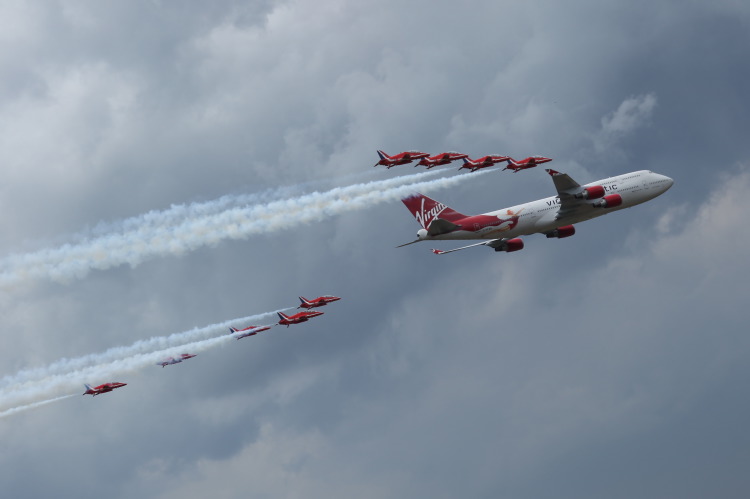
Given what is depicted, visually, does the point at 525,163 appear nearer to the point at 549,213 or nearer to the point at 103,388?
the point at 549,213

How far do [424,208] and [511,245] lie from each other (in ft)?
52.9

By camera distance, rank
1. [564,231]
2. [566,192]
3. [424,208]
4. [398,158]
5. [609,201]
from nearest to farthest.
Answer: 1. [398,158]
2. [566,192]
3. [609,201]
4. [424,208]
5. [564,231]

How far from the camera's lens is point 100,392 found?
137 meters

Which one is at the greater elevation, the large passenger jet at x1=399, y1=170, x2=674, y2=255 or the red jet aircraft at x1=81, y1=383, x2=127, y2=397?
the large passenger jet at x1=399, y1=170, x2=674, y2=255

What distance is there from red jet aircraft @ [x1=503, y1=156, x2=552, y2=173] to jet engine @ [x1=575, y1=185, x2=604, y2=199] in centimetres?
773

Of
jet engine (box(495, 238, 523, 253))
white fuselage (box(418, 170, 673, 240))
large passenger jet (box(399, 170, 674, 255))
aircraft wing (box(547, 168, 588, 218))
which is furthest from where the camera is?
jet engine (box(495, 238, 523, 253))

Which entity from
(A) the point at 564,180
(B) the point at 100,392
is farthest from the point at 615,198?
(B) the point at 100,392

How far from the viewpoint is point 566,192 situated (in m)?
133

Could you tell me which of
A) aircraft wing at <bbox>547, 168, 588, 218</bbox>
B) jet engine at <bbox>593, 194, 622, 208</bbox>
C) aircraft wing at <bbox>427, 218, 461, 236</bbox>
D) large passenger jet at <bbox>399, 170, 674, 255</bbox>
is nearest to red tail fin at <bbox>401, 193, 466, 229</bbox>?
large passenger jet at <bbox>399, 170, 674, 255</bbox>

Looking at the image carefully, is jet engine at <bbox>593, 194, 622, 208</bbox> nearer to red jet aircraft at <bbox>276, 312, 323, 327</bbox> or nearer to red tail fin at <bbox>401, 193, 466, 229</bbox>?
red tail fin at <bbox>401, 193, 466, 229</bbox>

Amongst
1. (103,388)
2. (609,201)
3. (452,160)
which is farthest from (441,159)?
(103,388)

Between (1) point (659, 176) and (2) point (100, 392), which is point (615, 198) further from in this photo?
(2) point (100, 392)

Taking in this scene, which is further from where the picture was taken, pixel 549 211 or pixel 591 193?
pixel 549 211

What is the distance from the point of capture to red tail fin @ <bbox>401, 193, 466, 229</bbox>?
138500mm
